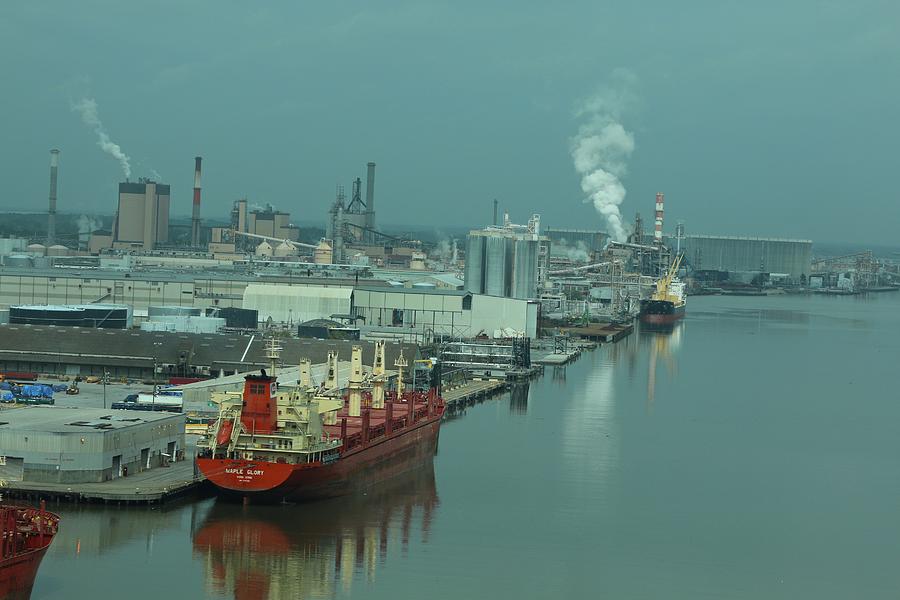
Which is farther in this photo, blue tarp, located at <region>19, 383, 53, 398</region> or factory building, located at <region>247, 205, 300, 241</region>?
factory building, located at <region>247, 205, 300, 241</region>

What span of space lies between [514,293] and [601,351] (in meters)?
2.69

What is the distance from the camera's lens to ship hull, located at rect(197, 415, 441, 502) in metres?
9.94

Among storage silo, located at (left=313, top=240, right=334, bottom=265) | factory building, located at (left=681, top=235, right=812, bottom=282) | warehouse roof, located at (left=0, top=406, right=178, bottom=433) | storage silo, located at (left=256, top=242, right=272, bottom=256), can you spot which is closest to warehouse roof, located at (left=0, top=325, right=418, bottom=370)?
warehouse roof, located at (left=0, top=406, right=178, bottom=433)

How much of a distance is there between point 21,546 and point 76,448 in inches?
103

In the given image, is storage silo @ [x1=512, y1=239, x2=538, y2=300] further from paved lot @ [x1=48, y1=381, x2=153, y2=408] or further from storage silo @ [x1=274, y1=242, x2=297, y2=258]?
storage silo @ [x1=274, y1=242, x2=297, y2=258]

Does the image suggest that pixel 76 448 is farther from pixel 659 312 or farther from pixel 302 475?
pixel 659 312

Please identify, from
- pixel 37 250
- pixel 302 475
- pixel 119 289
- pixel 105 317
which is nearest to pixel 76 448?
pixel 302 475

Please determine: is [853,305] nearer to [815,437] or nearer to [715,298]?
[715,298]

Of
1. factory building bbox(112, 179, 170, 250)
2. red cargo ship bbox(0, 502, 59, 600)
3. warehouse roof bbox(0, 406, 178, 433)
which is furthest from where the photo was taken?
factory building bbox(112, 179, 170, 250)

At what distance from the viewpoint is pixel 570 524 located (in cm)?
1022

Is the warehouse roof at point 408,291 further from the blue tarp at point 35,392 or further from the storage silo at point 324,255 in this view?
the storage silo at point 324,255

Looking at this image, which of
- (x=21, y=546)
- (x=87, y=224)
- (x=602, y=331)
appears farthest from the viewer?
(x=87, y=224)

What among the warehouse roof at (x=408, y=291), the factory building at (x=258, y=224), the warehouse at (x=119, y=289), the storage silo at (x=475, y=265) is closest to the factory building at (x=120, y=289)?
the warehouse at (x=119, y=289)

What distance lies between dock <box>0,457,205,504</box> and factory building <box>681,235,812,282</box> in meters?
60.0
